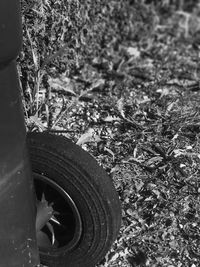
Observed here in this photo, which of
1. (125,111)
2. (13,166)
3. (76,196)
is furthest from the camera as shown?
(125,111)

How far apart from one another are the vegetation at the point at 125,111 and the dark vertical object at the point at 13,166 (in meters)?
0.73

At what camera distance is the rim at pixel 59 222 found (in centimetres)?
311

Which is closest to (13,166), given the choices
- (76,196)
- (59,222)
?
(76,196)

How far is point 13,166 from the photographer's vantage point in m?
2.75

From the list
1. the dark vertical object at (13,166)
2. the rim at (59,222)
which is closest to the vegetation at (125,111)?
the rim at (59,222)

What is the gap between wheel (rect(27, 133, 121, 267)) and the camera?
9.60 ft

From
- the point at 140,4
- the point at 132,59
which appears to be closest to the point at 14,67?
the point at 132,59

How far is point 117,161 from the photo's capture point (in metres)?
3.83

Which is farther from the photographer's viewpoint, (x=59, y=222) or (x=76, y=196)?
(x=59, y=222)

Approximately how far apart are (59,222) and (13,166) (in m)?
0.62

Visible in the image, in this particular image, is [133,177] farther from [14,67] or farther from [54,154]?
[14,67]

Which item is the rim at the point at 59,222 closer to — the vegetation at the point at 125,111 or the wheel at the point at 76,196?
the wheel at the point at 76,196

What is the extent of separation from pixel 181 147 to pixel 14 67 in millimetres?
1673

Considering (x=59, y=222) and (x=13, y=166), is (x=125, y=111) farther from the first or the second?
(x=13, y=166)
